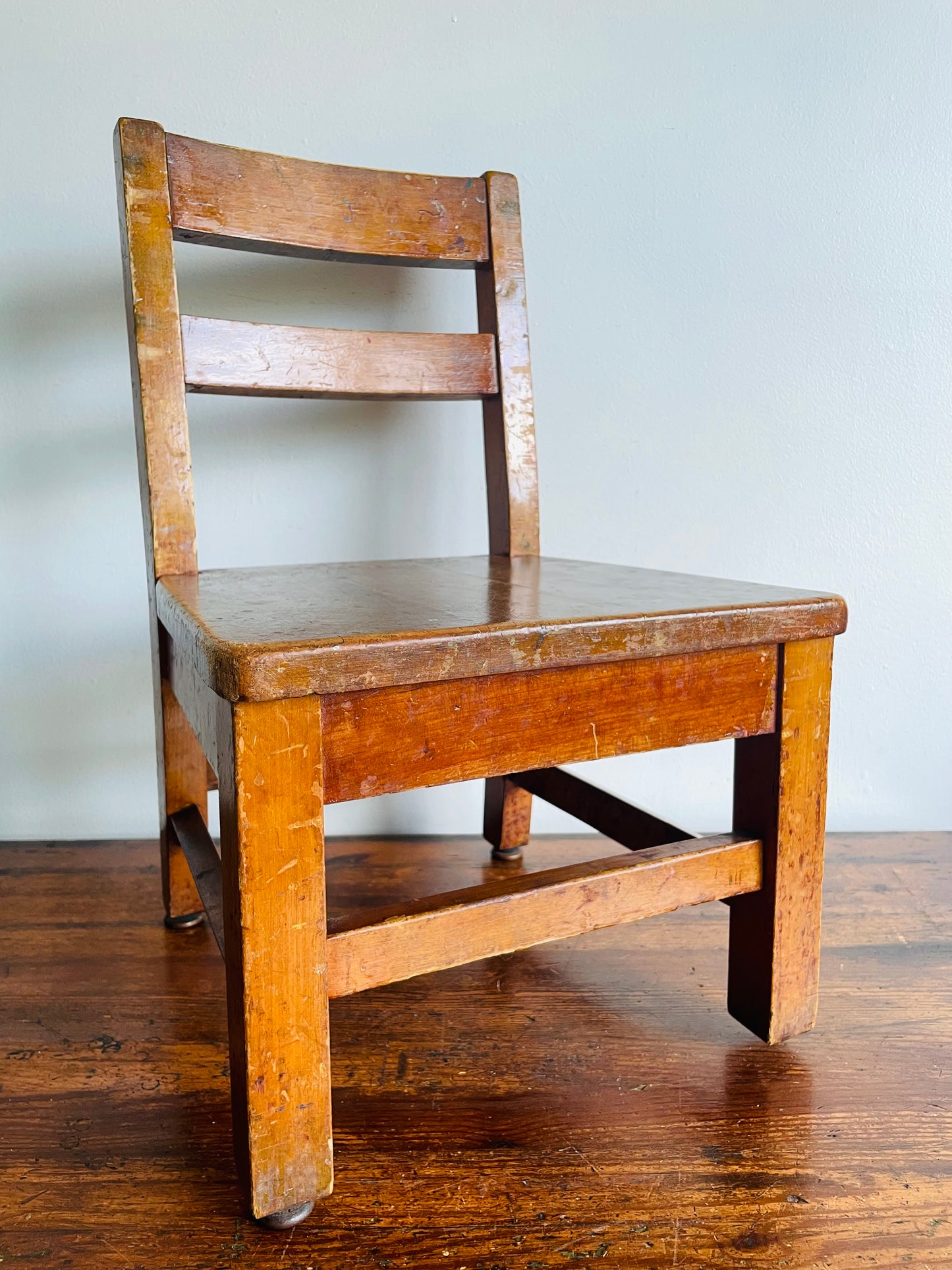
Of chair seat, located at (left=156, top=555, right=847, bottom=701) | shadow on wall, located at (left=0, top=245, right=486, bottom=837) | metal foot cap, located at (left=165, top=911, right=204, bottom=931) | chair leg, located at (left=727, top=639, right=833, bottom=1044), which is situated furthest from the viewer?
shadow on wall, located at (left=0, top=245, right=486, bottom=837)

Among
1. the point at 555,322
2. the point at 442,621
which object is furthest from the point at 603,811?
the point at 555,322

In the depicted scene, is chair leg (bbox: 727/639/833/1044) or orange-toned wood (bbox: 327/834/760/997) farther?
chair leg (bbox: 727/639/833/1044)

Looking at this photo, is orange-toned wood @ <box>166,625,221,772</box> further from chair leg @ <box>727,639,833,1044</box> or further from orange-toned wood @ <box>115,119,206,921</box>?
chair leg @ <box>727,639,833,1044</box>

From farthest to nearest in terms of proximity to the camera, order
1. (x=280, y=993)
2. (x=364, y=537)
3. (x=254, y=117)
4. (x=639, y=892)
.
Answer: (x=364, y=537), (x=254, y=117), (x=639, y=892), (x=280, y=993)

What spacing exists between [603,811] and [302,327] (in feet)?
2.10

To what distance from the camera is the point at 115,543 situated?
1230mm

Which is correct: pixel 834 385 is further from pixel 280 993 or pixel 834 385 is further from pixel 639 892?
pixel 280 993

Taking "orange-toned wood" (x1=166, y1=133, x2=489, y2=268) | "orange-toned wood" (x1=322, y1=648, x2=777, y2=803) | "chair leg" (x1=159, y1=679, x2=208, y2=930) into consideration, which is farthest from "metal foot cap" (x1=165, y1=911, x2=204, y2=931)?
"orange-toned wood" (x1=166, y1=133, x2=489, y2=268)

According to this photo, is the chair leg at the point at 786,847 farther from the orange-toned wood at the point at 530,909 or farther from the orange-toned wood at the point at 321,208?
the orange-toned wood at the point at 321,208

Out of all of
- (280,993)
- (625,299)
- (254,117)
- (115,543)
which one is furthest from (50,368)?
(280,993)

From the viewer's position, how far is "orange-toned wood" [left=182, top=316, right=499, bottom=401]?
912 mm

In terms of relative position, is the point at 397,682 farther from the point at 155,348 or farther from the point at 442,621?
the point at 155,348

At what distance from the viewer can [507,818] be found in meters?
1.24

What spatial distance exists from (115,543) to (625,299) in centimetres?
79
